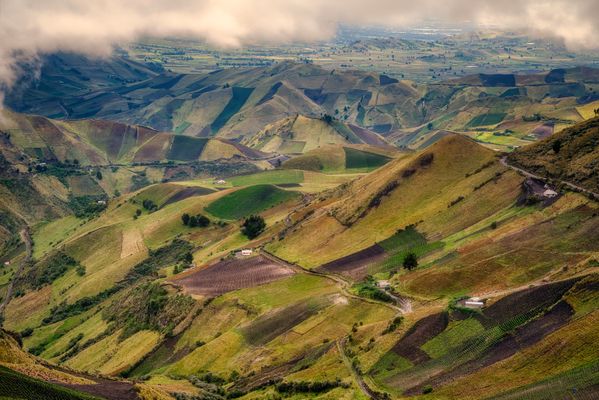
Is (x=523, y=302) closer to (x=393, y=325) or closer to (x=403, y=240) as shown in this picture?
(x=393, y=325)

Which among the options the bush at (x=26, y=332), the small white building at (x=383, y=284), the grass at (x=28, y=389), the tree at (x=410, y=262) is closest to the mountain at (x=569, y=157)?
the tree at (x=410, y=262)

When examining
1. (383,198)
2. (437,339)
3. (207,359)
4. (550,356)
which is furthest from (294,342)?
(383,198)

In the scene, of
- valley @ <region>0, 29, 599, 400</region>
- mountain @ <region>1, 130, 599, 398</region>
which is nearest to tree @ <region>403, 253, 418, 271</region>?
valley @ <region>0, 29, 599, 400</region>

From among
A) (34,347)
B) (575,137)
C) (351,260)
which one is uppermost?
(575,137)

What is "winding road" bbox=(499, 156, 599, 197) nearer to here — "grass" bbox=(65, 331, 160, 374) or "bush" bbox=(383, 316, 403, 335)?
"bush" bbox=(383, 316, 403, 335)

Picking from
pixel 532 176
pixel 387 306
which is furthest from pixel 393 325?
pixel 532 176

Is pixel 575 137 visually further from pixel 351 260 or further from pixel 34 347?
pixel 34 347

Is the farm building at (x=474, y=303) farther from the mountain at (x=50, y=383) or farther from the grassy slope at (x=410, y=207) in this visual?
the mountain at (x=50, y=383)
